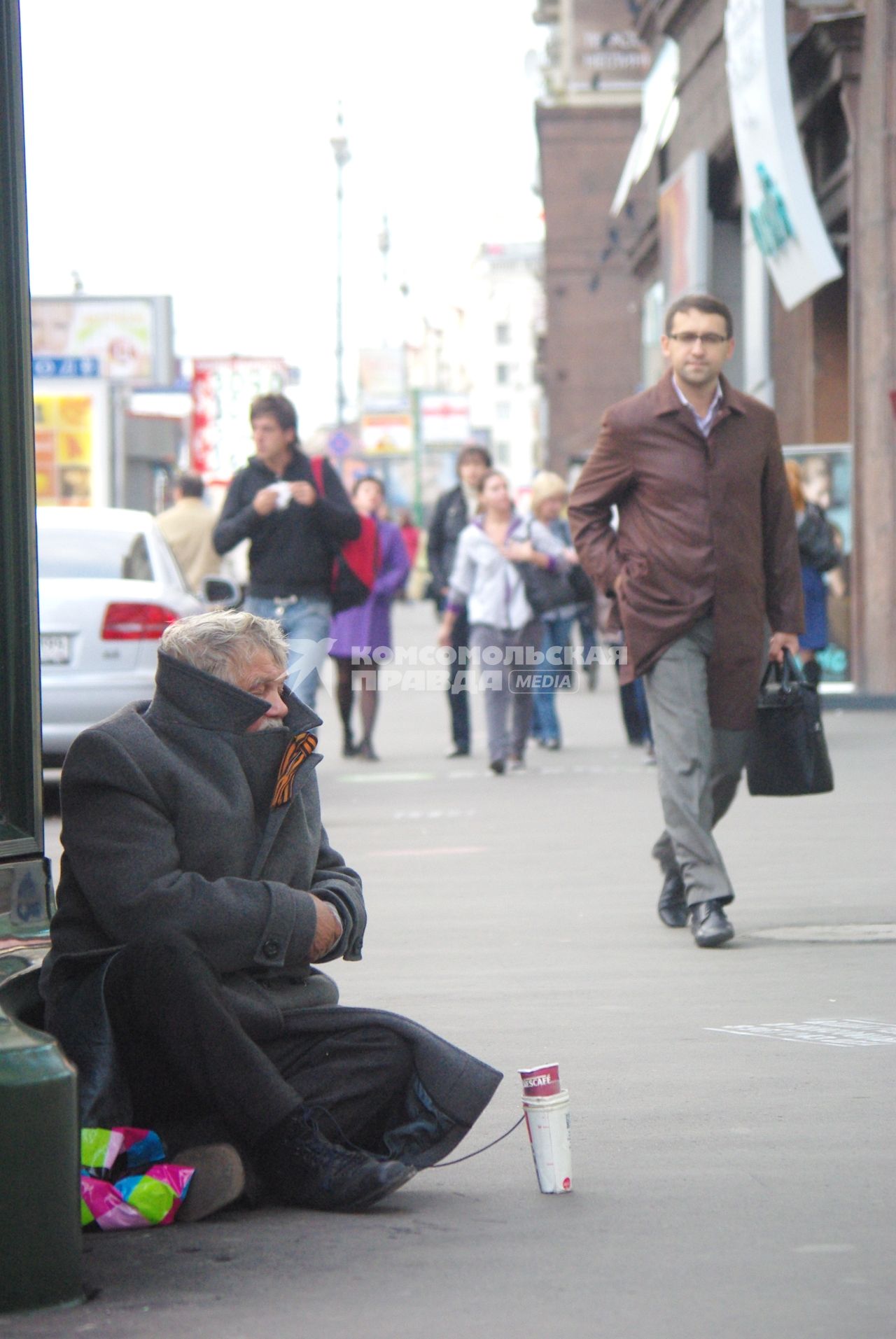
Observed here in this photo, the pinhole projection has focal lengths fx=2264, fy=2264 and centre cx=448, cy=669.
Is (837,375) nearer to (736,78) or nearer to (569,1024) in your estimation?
(736,78)

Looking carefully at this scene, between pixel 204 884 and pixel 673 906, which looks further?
pixel 673 906

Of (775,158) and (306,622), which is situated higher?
(775,158)

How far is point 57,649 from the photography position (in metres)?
12.1

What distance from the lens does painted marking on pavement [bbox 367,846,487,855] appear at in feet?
32.7

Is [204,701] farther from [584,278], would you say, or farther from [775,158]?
[584,278]

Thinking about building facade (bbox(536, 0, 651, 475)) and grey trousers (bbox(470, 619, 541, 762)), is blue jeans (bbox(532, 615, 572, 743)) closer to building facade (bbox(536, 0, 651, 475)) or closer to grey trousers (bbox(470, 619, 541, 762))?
grey trousers (bbox(470, 619, 541, 762))

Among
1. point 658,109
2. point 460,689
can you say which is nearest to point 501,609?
point 460,689

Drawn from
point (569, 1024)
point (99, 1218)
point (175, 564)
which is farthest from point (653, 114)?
point (99, 1218)

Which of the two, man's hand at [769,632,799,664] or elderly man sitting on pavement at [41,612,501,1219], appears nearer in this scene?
elderly man sitting on pavement at [41,612,501,1219]

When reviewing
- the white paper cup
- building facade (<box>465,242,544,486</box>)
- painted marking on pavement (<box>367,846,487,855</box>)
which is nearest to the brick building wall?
painted marking on pavement (<box>367,846,487,855</box>)

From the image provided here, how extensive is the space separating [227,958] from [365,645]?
10.9 m

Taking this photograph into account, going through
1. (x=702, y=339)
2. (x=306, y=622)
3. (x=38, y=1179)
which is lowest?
(x=38, y=1179)

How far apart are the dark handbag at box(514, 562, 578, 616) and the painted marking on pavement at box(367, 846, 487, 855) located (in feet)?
12.7

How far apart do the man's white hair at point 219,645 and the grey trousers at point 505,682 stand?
29.8ft
